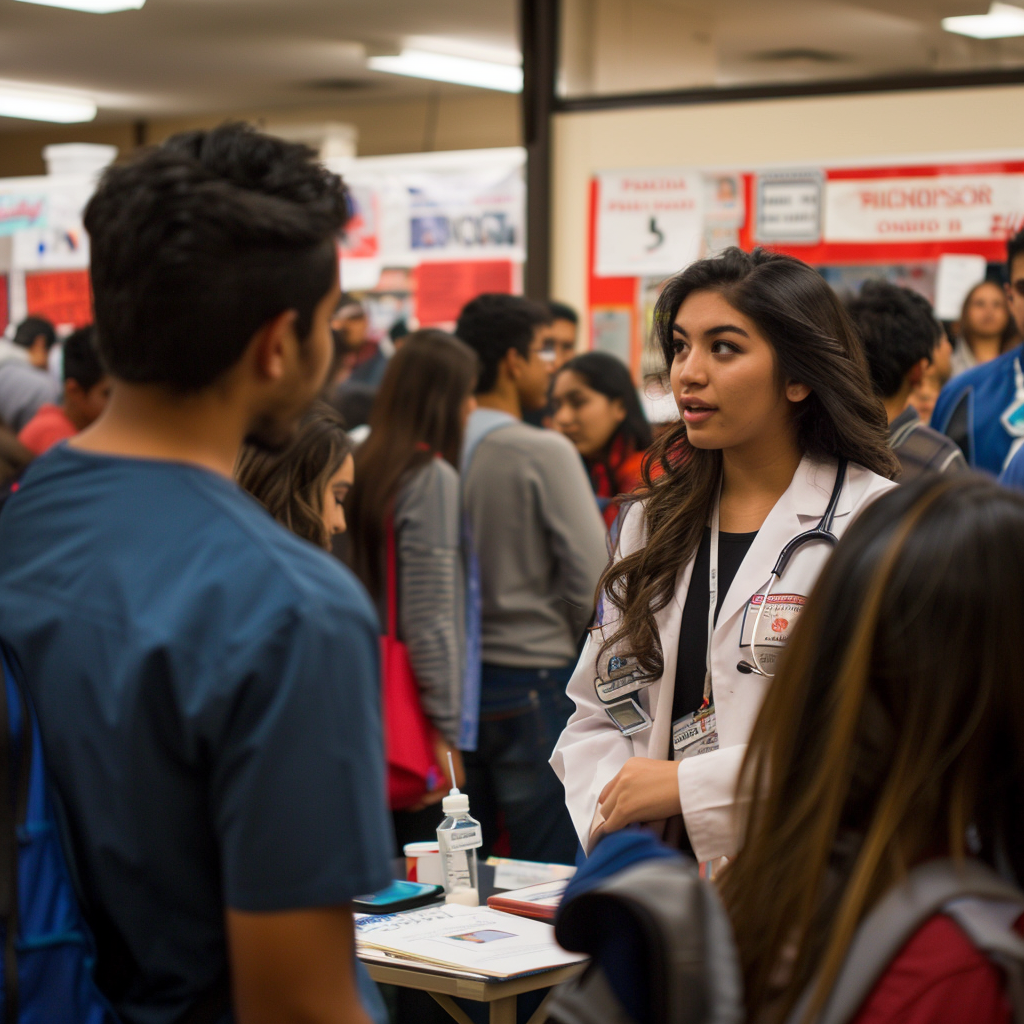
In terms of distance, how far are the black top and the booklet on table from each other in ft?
1.44

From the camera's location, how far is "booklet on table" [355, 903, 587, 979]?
6.61 feet

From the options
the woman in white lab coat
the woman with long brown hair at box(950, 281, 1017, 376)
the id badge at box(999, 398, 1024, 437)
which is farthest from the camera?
the woman with long brown hair at box(950, 281, 1017, 376)

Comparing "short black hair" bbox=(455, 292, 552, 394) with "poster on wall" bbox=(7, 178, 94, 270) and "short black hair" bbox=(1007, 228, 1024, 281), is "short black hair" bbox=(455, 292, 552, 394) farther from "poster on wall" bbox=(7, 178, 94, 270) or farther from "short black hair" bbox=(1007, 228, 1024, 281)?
"poster on wall" bbox=(7, 178, 94, 270)

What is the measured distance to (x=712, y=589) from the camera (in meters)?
2.07

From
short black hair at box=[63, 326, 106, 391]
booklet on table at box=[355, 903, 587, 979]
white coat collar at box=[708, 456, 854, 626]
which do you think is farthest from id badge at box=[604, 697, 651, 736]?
short black hair at box=[63, 326, 106, 391]

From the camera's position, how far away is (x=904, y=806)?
1.06 metres

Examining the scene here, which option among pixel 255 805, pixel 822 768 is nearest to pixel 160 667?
pixel 255 805

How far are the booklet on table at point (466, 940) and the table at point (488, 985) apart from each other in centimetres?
2

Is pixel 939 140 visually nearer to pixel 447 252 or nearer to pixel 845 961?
pixel 447 252

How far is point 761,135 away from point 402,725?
11.0 feet

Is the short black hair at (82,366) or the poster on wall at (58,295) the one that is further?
the poster on wall at (58,295)

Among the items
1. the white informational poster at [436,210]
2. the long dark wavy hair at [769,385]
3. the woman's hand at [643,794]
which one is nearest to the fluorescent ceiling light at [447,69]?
the white informational poster at [436,210]

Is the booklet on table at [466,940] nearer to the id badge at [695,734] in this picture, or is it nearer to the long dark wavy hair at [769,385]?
the id badge at [695,734]

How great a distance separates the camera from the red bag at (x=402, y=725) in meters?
3.05
